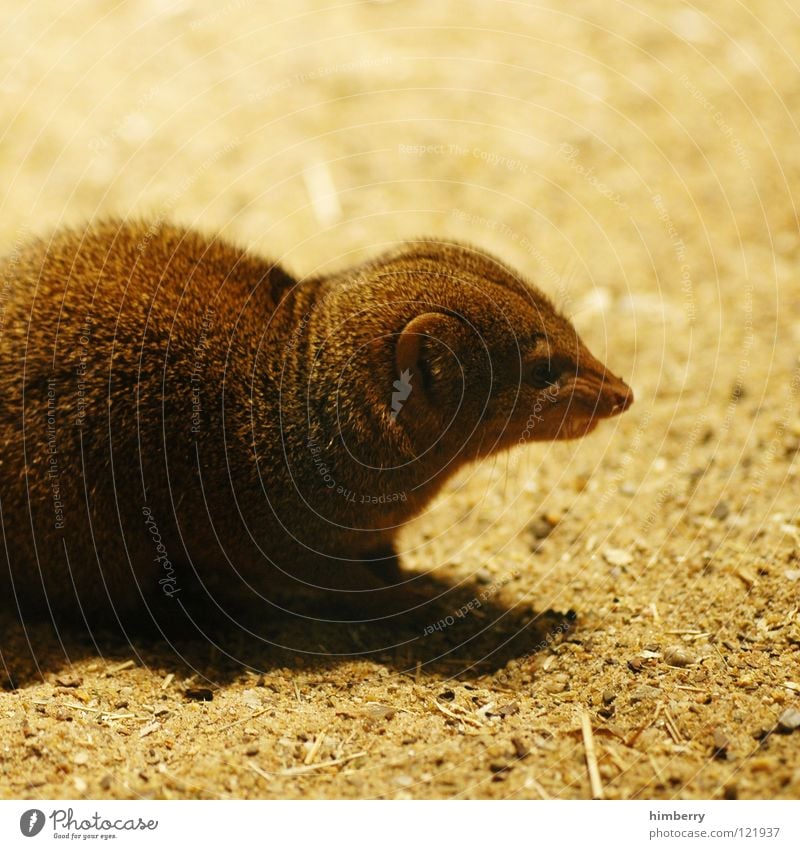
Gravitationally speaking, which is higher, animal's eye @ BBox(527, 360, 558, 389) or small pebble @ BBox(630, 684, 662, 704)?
animal's eye @ BBox(527, 360, 558, 389)

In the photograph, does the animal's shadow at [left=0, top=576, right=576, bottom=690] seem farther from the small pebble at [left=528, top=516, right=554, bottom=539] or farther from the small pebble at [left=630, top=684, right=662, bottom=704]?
the small pebble at [left=528, top=516, right=554, bottom=539]

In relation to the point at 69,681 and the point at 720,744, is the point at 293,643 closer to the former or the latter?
the point at 69,681

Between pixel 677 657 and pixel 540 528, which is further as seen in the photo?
pixel 540 528

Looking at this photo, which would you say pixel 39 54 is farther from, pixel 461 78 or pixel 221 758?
pixel 221 758

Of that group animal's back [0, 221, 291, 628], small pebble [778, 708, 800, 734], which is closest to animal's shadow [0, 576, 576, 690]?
animal's back [0, 221, 291, 628]

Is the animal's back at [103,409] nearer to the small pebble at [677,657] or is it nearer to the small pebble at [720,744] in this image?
the small pebble at [677,657]

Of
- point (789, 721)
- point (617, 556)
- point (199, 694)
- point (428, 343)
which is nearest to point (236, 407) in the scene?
point (428, 343)

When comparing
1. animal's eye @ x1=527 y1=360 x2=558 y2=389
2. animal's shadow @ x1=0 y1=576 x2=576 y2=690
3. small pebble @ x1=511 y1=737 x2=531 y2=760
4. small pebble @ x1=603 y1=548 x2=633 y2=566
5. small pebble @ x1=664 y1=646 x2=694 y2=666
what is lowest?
small pebble @ x1=511 y1=737 x2=531 y2=760

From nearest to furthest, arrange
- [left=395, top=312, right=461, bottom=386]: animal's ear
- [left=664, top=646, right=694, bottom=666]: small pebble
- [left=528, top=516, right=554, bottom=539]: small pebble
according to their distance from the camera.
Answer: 1. [left=664, top=646, right=694, bottom=666]: small pebble
2. [left=395, top=312, right=461, bottom=386]: animal's ear
3. [left=528, top=516, right=554, bottom=539]: small pebble
